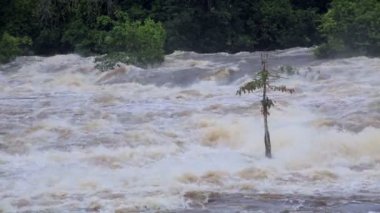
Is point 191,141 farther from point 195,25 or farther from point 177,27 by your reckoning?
point 195,25

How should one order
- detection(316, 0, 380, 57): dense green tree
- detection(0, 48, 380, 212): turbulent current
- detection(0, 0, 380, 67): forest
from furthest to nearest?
detection(0, 0, 380, 67): forest < detection(316, 0, 380, 57): dense green tree < detection(0, 48, 380, 212): turbulent current

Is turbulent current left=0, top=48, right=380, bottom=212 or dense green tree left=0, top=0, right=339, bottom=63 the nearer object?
turbulent current left=0, top=48, right=380, bottom=212

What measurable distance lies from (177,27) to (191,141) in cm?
Answer: 1260

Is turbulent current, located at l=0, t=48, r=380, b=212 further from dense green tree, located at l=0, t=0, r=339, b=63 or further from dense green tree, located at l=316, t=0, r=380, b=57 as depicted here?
dense green tree, located at l=0, t=0, r=339, b=63

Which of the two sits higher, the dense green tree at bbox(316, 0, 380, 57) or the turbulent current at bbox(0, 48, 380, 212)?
the dense green tree at bbox(316, 0, 380, 57)

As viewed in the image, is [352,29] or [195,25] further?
[195,25]

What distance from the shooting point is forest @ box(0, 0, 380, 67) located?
22219 mm

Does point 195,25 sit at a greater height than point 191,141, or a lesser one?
greater

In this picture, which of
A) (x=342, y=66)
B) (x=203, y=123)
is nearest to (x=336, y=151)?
(x=203, y=123)

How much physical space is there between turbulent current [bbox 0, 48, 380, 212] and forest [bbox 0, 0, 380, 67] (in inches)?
123

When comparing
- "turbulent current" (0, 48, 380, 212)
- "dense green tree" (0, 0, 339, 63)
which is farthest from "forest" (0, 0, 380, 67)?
"turbulent current" (0, 48, 380, 212)

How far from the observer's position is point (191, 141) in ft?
40.5

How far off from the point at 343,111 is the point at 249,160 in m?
2.93

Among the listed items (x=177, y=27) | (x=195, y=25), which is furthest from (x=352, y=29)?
(x=177, y=27)
